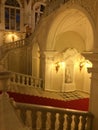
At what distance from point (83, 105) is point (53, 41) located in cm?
425

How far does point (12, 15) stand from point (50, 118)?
16.7 m

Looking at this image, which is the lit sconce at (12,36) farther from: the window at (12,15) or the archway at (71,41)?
the archway at (71,41)

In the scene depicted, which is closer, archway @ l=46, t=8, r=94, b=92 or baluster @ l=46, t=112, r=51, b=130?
baluster @ l=46, t=112, r=51, b=130

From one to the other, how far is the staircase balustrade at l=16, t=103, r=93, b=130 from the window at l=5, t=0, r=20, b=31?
1595 cm

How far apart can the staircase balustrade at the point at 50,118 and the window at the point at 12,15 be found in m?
16.0

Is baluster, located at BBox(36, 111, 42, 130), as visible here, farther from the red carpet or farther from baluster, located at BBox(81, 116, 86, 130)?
the red carpet

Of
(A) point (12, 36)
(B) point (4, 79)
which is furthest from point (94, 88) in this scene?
(A) point (12, 36)

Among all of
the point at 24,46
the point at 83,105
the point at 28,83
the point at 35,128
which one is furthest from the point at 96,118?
the point at 24,46

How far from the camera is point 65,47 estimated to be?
34.5 ft

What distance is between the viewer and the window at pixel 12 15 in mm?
17969

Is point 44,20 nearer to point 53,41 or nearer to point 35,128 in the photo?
point 53,41

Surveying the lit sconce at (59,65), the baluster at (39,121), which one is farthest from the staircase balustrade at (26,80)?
the baluster at (39,121)

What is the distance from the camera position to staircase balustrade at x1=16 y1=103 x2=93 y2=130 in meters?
3.43

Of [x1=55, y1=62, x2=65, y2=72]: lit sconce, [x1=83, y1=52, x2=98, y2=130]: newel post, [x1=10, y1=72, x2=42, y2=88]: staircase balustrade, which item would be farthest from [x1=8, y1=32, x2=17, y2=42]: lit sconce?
[x1=83, y1=52, x2=98, y2=130]: newel post
